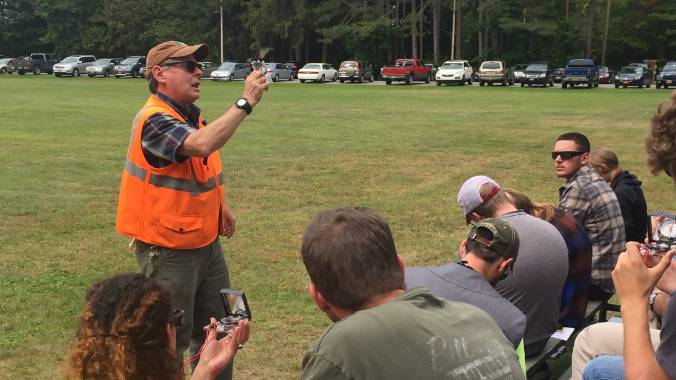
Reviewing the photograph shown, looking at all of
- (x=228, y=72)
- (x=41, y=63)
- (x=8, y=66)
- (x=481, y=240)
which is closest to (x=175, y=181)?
(x=481, y=240)

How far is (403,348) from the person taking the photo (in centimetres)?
209

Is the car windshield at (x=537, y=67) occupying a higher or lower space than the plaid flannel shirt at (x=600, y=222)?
lower

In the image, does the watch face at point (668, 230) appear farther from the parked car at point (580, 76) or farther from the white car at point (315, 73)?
the white car at point (315, 73)

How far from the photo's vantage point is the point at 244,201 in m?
10.9

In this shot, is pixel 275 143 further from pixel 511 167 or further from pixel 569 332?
pixel 569 332

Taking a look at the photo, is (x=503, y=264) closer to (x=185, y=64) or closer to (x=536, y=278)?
(x=536, y=278)

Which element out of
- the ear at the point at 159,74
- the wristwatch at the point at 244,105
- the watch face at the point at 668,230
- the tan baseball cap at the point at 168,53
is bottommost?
the watch face at the point at 668,230

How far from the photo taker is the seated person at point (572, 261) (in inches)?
188

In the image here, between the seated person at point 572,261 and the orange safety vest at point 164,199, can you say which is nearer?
the orange safety vest at point 164,199

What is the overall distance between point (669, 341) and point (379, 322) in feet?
3.55

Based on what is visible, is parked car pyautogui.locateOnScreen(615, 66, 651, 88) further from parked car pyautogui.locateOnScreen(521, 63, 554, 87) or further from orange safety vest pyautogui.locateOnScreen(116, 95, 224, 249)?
orange safety vest pyautogui.locateOnScreen(116, 95, 224, 249)

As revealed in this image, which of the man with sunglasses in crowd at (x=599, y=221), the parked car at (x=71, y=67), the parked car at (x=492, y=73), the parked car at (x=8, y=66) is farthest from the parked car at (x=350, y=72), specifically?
the man with sunglasses in crowd at (x=599, y=221)

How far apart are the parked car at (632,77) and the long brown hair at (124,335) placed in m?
49.4

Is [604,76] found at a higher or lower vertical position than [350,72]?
lower
